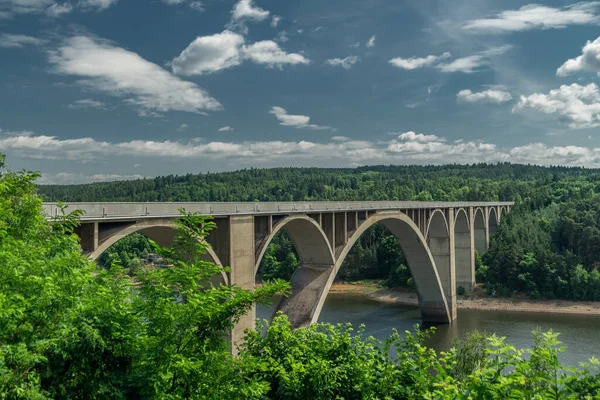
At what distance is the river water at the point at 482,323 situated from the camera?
40906 millimetres

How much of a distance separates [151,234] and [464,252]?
48854 millimetres

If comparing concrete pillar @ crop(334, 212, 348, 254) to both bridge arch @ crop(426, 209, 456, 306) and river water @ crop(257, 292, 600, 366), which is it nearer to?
river water @ crop(257, 292, 600, 366)

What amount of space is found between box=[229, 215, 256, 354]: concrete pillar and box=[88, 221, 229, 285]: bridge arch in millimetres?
856

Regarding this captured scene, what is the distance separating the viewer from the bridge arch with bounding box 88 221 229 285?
14.6 m

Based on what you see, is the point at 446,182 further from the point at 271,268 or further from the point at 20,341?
the point at 20,341

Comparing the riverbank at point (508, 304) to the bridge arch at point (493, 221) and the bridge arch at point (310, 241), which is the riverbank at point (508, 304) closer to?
the bridge arch at point (493, 221)

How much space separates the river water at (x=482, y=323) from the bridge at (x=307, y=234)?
3.33 meters

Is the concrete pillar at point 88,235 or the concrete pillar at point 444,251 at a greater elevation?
the concrete pillar at point 88,235

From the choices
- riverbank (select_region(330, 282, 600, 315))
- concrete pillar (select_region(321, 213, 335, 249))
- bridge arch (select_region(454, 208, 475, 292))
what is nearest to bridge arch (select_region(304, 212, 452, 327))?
concrete pillar (select_region(321, 213, 335, 249))

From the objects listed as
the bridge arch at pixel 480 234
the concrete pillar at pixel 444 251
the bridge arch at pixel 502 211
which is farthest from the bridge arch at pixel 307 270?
the bridge arch at pixel 502 211

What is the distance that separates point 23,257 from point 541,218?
7631 centimetres

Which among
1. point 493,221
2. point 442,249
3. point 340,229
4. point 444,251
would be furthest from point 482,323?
point 493,221

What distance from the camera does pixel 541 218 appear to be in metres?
73.7

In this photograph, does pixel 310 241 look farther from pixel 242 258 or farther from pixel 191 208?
pixel 191 208
